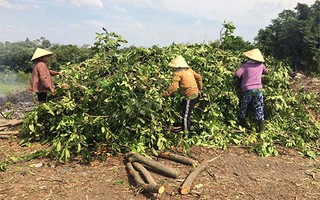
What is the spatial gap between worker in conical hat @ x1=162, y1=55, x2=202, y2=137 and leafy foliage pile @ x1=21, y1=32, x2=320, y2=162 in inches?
8.8

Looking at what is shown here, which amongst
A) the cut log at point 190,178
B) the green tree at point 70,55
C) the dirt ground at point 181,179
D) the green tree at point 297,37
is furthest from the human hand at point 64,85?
the green tree at point 297,37

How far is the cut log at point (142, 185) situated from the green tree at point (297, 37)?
38.6 feet

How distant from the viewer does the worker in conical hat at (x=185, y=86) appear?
16.4ft

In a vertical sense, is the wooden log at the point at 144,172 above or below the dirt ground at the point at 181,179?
above

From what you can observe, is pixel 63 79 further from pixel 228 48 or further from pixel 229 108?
pixel 228 48

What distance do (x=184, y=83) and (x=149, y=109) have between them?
814 millimetres

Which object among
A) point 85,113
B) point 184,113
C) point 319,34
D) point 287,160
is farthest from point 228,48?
point 319,34

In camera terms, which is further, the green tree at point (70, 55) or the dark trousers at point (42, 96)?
the green tree at point (70, 55)

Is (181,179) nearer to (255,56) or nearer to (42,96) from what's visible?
(255,56)

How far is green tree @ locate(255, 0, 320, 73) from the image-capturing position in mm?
14719

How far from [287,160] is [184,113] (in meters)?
1.77

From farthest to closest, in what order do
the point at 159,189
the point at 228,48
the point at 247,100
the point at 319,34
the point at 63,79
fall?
the point at 319,34 → the point at 228,48 → the point at 63,79 → the point at 247,100 → the point at 159,189

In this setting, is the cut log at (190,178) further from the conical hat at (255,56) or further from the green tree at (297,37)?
the green tree at (297,37)

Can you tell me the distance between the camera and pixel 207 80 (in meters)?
5.73
